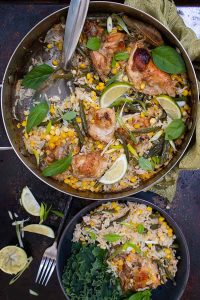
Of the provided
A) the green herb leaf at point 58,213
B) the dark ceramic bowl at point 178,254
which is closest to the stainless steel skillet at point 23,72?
the dark ceramic bowl at point 178,254

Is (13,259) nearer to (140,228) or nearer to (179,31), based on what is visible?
(140,228)

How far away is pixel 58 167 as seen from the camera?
251 cm

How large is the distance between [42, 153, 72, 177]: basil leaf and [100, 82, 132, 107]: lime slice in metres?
0.35

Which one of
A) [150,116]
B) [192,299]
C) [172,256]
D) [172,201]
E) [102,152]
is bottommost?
[192,299]

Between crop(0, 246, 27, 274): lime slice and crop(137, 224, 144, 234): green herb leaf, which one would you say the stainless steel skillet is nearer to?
crop(137, 224, 144, 234): green herb leaf

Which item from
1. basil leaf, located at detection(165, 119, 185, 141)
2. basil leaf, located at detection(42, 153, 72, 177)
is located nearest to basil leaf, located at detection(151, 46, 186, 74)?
basil leaf, located at detection(165, 119, 185, 141)

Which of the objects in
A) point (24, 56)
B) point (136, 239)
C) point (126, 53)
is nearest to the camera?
point (126, 53)

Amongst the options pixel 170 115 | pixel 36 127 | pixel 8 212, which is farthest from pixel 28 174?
pixel 170 115

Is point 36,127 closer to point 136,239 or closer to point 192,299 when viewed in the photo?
point 136,239

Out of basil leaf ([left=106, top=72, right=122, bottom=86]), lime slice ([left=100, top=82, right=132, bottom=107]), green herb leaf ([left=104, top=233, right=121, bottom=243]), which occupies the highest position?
basil leaf ([left=106, top=72, right=122, bottom=86])

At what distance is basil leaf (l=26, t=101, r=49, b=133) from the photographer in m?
2.51

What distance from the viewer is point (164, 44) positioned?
8.42 feet

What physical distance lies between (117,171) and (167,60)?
0.65m

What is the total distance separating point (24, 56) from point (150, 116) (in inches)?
31.6
